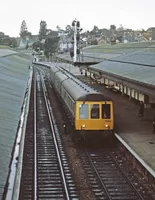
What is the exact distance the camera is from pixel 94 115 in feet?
Answer: 58.6

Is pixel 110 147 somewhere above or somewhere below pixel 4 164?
below

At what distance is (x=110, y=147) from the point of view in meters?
18.3

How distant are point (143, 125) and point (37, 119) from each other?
287 inches

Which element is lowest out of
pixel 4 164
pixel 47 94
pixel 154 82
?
pixel 47 94

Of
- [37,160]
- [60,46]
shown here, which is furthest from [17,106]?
[60,46]

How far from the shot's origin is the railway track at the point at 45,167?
12141 millimetres

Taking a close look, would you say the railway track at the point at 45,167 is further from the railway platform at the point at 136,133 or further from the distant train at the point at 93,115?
the railway platform at the point at 136,133

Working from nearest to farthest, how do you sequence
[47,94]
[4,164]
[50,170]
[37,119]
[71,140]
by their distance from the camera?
[4,164]
[50,170]
[71,140]
[37,119]
[47,94]

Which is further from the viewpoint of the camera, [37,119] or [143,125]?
[37,119]

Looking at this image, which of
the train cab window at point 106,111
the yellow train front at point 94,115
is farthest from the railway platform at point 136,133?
the train cab window at point 106,111

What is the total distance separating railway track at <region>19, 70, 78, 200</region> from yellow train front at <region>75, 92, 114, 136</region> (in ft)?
4.73

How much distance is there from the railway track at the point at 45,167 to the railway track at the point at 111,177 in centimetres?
79

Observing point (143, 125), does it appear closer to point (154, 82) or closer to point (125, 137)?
point (125, 137)

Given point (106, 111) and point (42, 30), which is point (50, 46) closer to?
point (42, 30)
